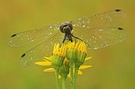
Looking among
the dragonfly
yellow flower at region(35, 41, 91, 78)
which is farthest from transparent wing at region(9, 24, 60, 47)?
yellow flower at region(35, 41, 91, 78)

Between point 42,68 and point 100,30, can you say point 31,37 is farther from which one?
point 42,68

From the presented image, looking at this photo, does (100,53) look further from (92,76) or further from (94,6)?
(94,6)

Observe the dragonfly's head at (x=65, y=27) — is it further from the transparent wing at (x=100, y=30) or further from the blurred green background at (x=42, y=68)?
the blurred green background at (x=42, y=68)

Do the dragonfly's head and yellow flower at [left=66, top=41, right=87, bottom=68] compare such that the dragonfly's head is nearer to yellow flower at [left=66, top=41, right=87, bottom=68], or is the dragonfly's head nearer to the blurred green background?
yellow flower at [left=66, top=41, right=87, bottom=68]

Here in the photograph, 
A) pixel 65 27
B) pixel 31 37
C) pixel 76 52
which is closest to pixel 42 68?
pixel 31 37

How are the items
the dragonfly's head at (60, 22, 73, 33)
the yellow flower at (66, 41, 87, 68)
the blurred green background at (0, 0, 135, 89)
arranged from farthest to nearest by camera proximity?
1. the blurred green background at (0, 0, 135, 89)
2. the dragonfly's head at (60, 22, 73, 33)
3. the yellow flower at (66, 41, 87, 68)

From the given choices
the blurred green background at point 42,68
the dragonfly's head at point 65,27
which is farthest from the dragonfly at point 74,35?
the blurred green background at point 42,68
